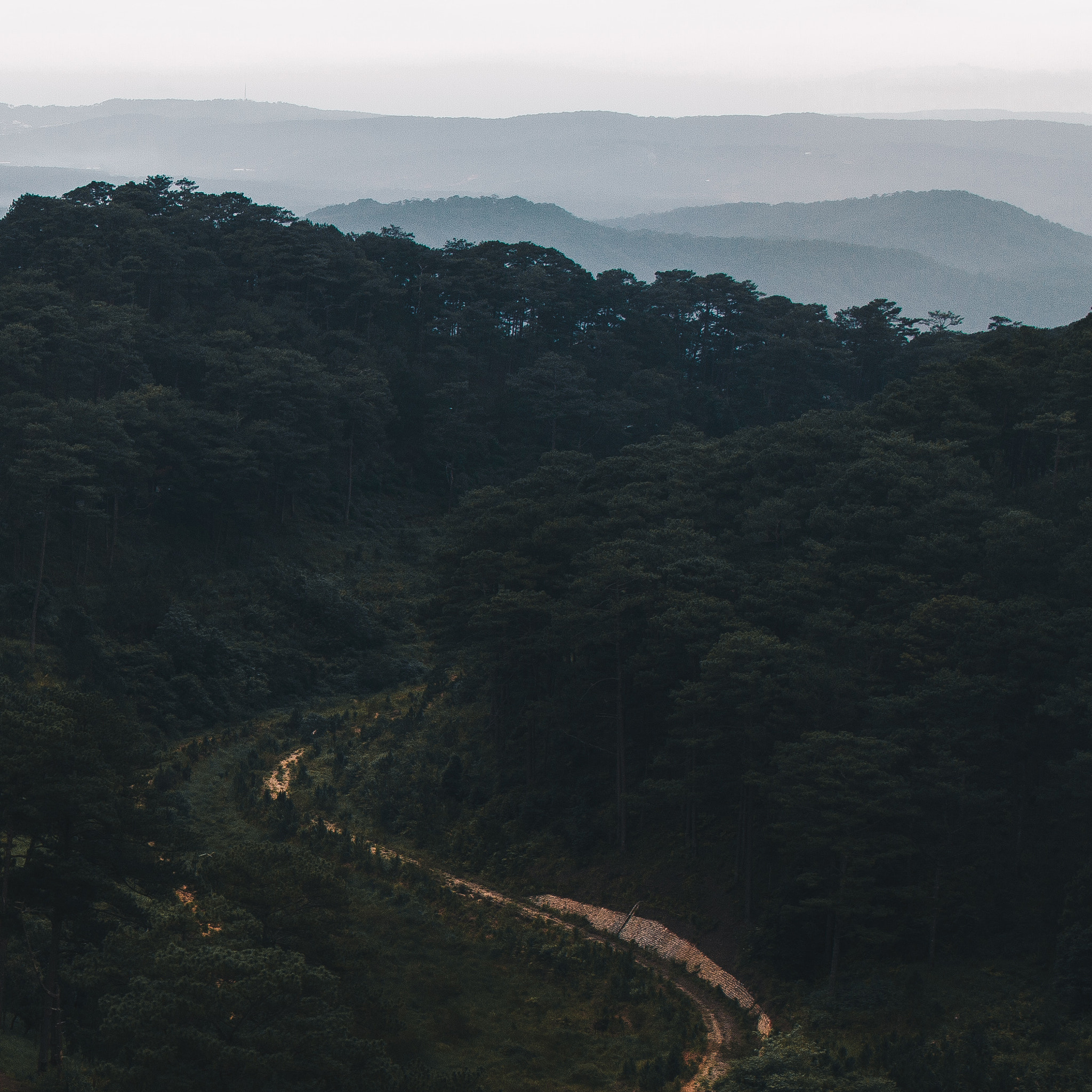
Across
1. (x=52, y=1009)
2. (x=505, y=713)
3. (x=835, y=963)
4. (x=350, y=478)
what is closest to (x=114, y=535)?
(x=350, y=478)

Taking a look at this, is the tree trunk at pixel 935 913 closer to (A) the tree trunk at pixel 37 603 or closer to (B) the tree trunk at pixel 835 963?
(B) the tree trunk at pixel 835 963

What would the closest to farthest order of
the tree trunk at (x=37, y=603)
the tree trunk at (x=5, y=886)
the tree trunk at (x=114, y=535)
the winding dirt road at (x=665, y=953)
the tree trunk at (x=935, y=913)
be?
the tree trunk at (x=5, y=886) → the winding dirt road at (x=665, y=953) → the tree trunk at (x=935, y=913) → the tree trunk at (x=37, y=603) → the tree trunk at (x=114, y=535)

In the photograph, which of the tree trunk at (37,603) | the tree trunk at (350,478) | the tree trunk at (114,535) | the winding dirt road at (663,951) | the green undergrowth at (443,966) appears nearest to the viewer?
the green undergrowth at (443,966)

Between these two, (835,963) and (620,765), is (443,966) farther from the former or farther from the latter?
(835,963)

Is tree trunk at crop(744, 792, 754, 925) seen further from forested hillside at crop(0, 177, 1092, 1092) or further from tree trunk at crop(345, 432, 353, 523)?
tree trunk at crop(345, 432, 353, 523)

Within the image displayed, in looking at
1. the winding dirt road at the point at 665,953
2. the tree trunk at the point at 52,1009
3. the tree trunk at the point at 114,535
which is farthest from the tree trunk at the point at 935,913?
the tree trunk at the point at 114,535

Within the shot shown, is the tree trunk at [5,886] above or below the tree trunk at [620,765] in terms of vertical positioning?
above

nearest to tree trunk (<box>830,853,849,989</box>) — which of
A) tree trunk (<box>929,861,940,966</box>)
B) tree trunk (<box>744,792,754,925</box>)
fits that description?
tree trunk (<box>929,861,940,966</box>)
